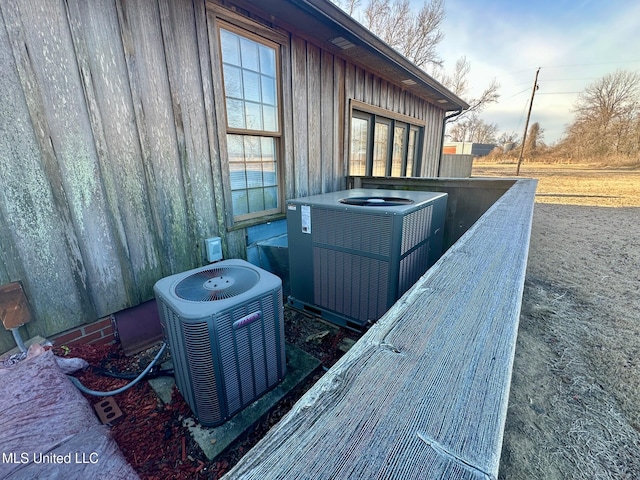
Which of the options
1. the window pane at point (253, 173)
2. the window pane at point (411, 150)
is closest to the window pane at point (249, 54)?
the window pane at point (253, 173)

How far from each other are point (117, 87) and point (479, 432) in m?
2.55

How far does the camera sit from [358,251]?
211 cm

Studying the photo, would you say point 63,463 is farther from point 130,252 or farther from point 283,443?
point 130,252

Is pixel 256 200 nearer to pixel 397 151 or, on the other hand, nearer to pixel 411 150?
pixel 397 151

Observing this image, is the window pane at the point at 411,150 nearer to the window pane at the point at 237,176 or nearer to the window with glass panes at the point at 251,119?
the window with glass panes at the point at 251,119

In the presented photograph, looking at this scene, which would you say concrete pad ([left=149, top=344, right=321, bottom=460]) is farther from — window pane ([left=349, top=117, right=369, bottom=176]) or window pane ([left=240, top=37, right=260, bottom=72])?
window pane ([left=349, top=117, right=369, bottom=176])

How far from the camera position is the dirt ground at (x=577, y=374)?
114 centimetres

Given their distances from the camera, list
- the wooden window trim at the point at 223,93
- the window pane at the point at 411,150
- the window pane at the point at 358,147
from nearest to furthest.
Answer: the wooden window trim at the point at 223,93 → the window pane at the point at 358,147 → the window pane at the point at 411,150

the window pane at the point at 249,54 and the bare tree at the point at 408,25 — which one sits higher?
the bare tree at the point at 408,25

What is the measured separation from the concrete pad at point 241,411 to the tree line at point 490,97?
979 cm

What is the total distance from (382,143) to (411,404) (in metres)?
5.18

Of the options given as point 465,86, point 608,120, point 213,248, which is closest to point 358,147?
point 213,248

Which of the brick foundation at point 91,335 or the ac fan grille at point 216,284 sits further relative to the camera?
the brick foundation at point 91,335

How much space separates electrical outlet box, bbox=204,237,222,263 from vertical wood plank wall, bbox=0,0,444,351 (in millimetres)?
65
